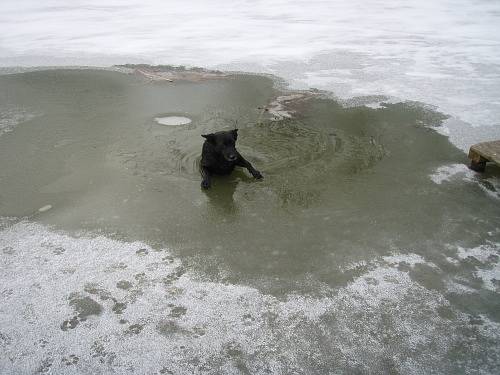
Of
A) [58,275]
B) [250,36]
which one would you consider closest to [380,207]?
[58,275]

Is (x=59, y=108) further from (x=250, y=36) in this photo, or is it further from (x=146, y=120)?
(x=250, y=36)

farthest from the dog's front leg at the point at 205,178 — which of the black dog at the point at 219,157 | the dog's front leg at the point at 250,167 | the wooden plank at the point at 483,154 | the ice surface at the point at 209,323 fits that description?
the wooden plank at the point at 483,154

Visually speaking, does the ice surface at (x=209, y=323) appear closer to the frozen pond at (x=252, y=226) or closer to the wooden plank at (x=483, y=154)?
the frozen pond at (x=252, y=226)

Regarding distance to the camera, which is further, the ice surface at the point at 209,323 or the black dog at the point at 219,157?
the black dog at the point at 219,157

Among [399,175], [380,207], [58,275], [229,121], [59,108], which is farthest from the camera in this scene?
[59,108]

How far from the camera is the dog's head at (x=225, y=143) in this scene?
455 centimetres

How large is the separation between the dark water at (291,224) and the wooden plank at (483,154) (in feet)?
0.59

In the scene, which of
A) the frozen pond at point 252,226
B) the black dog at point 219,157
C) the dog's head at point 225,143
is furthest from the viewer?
the black dog at point 219,157

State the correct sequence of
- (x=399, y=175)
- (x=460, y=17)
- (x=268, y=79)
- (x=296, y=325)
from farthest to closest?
1. (x=460, y=17)
2. (x=268, y=79)
3. (x=399, y=175)
4. (x=296, y=325)

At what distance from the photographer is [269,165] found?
5047 mm

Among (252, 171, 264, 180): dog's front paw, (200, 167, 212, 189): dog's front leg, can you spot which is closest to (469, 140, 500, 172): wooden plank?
(252, 171, 264, 180): dog's front paw

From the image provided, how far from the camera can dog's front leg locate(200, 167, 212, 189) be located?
4.55 meters

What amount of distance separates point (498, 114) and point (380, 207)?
3.91 meters

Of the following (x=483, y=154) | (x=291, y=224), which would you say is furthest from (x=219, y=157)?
(x=483, y=154)
